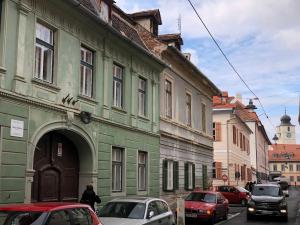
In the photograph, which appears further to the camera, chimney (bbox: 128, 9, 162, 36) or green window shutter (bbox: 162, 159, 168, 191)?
chimney (bbox: 128, 9, 162, 36)

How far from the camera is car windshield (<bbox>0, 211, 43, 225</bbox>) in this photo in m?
8.23

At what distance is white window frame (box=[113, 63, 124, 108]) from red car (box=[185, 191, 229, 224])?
5121 mm

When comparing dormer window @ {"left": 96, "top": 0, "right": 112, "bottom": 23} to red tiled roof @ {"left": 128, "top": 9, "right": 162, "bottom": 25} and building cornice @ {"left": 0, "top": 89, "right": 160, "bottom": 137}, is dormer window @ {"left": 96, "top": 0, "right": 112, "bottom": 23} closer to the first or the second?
building cornice @ {"left": 0, "top": 89, "right": 160, "bottom": 137}

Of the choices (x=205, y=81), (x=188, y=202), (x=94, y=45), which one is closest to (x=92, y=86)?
(x=94, y=45)

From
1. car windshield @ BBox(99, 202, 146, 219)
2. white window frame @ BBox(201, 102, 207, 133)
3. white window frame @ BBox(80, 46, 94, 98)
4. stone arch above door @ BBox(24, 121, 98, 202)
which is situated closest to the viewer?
car windshield @ BBox(99, 202, 146, 219)

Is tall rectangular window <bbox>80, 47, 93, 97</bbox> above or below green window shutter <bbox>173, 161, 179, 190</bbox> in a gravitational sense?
above

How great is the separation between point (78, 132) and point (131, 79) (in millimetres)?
5080

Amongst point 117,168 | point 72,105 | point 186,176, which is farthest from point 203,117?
point 72,105

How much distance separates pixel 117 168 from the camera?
62.9 ft

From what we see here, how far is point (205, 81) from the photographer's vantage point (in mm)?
31484

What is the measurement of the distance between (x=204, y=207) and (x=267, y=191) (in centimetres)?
467

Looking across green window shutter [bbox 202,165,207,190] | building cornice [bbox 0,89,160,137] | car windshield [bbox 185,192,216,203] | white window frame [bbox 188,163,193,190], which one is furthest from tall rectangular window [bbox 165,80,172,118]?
green window shutter [bbox 202,165,207,190]

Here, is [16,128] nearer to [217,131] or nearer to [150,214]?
[150,214]

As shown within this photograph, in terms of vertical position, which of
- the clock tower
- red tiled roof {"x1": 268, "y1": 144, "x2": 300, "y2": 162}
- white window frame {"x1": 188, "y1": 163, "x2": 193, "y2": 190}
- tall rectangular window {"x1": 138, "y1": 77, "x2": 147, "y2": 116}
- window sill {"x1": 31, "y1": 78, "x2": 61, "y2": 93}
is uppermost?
the clock tower
